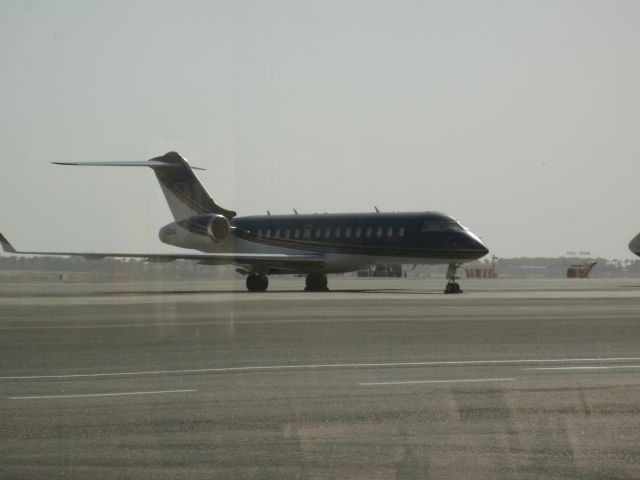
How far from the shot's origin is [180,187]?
185ft

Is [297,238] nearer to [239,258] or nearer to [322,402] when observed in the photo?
→ [239,258]

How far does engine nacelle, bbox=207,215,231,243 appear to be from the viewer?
52094 millimetres

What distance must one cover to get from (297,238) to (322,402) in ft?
142

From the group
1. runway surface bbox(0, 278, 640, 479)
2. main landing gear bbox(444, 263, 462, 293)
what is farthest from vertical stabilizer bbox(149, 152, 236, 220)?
runway surface bbox(0, 278, 640, 479)

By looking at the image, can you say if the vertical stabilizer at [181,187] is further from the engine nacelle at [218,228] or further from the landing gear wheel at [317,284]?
the landing gear wheel at [317,284]

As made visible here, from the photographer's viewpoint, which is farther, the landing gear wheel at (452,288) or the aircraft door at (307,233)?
the aircraft door at (307,233)

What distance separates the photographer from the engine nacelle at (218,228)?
52094mm

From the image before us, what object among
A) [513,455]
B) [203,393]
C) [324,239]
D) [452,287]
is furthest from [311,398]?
[324,239]

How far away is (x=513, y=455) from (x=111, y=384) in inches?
230

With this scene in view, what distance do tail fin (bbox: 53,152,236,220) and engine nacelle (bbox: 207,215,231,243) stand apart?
4.39 m

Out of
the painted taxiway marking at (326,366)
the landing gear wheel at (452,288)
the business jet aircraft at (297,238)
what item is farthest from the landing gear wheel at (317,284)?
the painted taxiway marking at (326,366)

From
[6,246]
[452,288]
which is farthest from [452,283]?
[6,246]

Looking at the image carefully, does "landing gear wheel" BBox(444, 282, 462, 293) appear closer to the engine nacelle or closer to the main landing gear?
the main landing gear

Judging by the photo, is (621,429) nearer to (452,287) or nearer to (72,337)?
(72,337)
